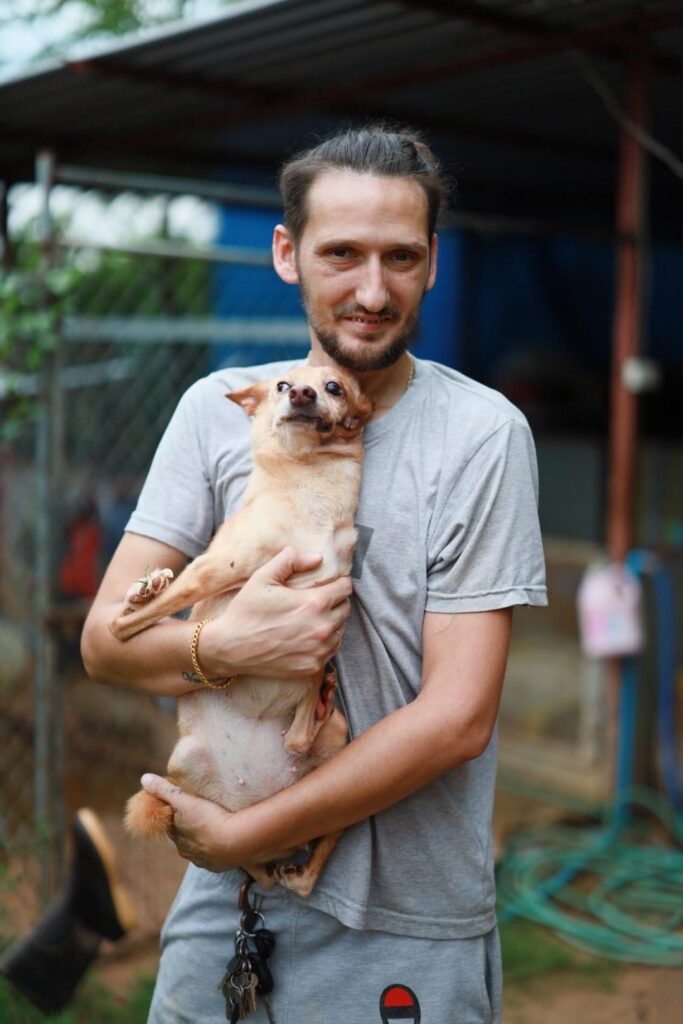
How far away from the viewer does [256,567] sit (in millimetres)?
2109

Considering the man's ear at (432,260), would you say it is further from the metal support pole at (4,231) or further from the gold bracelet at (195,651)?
the metal support pole at (4,231)

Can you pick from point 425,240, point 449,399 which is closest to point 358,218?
point 425,240

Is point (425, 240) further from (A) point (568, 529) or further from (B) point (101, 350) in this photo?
(B) point (101, 350)

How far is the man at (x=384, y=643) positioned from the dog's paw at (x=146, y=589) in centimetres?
5

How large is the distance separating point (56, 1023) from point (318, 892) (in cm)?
175

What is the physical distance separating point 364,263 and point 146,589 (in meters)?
0.70

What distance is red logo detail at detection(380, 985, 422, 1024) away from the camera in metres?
1.95

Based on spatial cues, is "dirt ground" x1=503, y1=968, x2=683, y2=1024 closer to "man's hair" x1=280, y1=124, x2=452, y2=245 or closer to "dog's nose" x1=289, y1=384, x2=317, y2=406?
"dog's nose" x1=289, y1=384, x2=317, y2=406

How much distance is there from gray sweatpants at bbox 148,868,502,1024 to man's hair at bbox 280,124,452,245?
1255 mm

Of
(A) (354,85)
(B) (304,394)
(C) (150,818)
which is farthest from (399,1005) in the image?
(A) (354,85)

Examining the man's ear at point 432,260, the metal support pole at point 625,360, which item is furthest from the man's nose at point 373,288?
the metal support pole at point 625,360

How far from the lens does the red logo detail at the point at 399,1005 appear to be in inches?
76.8

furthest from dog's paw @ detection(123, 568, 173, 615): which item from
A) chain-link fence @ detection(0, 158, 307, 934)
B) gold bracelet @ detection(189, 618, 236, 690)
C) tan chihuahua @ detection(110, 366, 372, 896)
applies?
chain-link fence @ detection(0, 158, 307, 934)

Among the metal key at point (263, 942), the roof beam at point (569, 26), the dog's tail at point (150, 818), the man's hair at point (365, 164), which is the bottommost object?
the metal key at point (263, 942)
